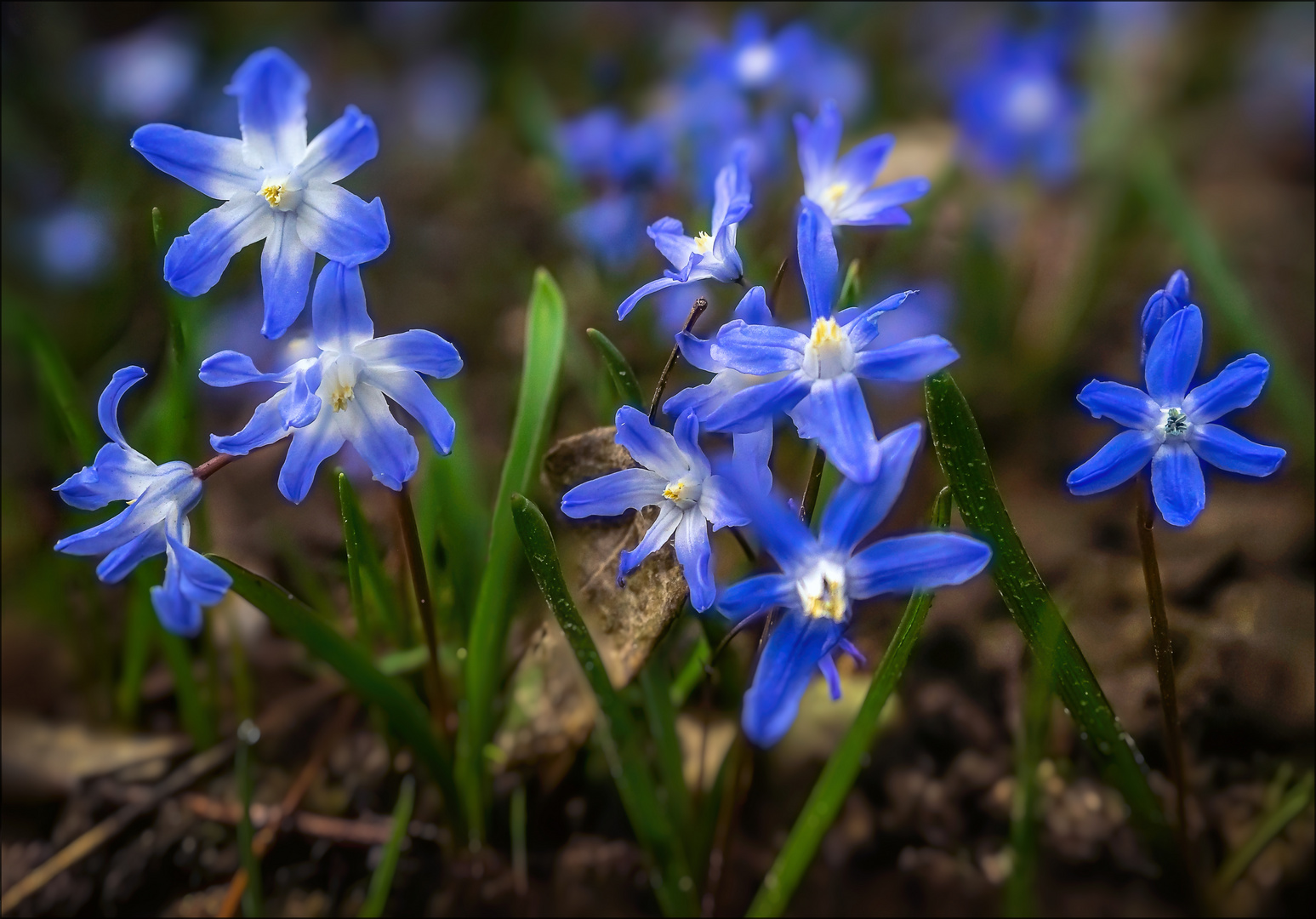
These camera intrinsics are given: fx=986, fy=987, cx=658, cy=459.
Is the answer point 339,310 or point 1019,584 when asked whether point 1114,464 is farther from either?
point 339,310

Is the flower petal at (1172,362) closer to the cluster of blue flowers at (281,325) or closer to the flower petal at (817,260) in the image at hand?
the flower petal at (817,260)

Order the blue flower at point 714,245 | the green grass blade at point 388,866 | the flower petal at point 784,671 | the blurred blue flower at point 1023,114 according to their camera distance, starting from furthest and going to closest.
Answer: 1. the blurred blue flower at point 1023,114
2. the green grass blade at point 388,866
3. the blue flower at point 714,245
4. the flower petal at point 784,671

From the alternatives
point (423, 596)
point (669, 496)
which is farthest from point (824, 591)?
point (423, 596)

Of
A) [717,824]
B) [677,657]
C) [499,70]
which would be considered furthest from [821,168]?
[499,70]

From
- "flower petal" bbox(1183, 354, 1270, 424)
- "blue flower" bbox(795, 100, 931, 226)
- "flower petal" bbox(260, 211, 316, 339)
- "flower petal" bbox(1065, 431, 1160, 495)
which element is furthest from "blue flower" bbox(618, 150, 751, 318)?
"flower petal" bbox(1183, 354, 1270, 424)

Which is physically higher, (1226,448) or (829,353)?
(1226,448)

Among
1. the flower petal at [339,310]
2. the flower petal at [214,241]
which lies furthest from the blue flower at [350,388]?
the flower petal at [214,241]

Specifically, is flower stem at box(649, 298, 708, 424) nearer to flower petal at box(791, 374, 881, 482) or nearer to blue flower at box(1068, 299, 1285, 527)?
flower petal at box(791, 374, 881, 482)

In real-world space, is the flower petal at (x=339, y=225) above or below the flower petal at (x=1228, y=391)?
below
